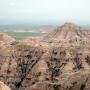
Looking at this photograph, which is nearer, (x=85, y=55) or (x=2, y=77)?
(x=2, y=77)

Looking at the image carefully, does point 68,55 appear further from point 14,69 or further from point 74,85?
point 74,85

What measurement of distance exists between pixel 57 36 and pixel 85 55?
100927 millimetres

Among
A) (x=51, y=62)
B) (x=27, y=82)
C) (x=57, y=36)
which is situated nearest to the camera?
(x=27, y=82)

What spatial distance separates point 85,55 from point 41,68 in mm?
13221

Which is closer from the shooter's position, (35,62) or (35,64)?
(35,64)

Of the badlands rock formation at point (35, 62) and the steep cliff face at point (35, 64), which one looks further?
the badlands rock formation at point (35, 62)

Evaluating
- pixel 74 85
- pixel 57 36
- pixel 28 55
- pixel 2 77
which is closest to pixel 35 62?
pixel 28 55

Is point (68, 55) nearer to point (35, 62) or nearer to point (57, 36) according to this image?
point (35, 62)

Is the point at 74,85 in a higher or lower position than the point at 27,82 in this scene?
higher

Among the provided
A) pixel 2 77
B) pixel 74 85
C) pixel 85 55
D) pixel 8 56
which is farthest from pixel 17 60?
pixel 74 85

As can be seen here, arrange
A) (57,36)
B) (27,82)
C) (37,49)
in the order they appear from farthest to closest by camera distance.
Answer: (57,36) → (37,49) → (27,82)

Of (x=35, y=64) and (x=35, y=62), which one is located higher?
(x=35, y=62)

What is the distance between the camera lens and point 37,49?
9900 cm

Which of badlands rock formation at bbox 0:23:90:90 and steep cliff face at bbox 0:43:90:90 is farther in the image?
badlands rock formation at bbox 0:23:90:90
